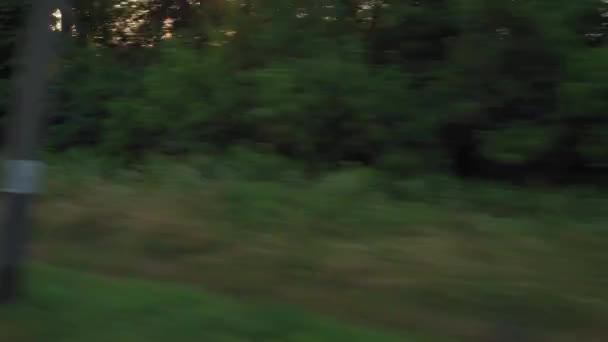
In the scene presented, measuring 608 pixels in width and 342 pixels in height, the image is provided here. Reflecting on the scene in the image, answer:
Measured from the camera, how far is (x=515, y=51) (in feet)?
37.1

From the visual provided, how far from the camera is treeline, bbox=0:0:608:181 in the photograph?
10.8 m

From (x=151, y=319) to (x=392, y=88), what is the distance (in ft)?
23.1

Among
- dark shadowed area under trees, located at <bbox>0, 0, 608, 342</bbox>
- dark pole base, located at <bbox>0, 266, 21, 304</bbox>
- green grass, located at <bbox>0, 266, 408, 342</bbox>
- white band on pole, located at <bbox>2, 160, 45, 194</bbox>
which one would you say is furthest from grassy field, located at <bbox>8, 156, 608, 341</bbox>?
white band on pole, located at <bbox>2, 160, 45, 194</bbox>

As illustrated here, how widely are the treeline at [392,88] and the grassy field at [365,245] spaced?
1.07 m

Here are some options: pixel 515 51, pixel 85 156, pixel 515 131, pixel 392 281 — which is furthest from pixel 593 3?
pixel 85 156

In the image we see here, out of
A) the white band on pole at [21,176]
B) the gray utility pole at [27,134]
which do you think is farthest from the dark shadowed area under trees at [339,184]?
the white band on pole at [21,176]

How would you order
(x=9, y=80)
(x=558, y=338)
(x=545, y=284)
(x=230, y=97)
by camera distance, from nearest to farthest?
(x=558, y=338) → (x=545, y=284) → (x=230, y=97) → (x=9, y=80)

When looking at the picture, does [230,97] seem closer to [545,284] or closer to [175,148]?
[175,148]

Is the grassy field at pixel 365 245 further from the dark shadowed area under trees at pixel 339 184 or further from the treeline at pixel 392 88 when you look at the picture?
the treeline at pixel 392 88

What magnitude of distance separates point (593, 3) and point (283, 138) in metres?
4.66

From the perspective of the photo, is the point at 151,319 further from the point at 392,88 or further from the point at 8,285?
the point at 392,88

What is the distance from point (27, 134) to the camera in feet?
20.3

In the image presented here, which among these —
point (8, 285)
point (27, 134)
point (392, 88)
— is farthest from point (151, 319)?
point (392, 88)

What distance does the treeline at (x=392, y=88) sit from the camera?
1080cm
